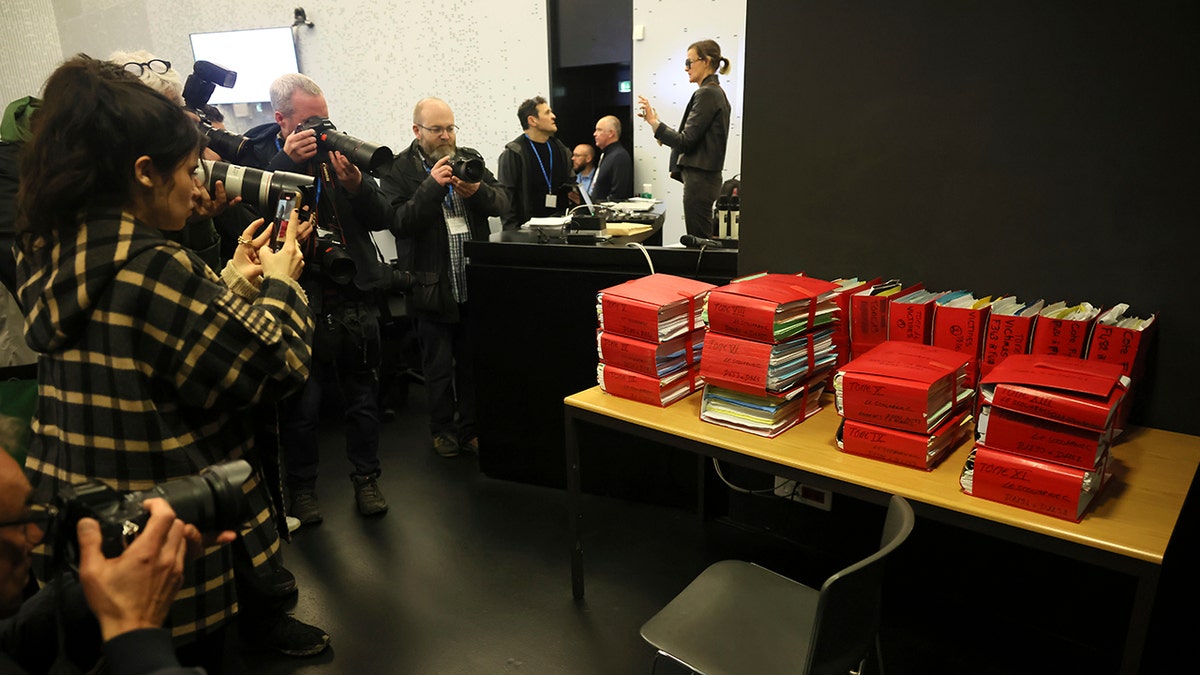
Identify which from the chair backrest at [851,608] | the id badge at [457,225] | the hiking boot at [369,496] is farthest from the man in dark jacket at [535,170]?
the chair backrest at [851,608]

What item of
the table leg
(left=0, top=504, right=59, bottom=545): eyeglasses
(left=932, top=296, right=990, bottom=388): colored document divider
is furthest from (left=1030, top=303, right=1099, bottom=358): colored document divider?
(left=0, top=504, right=59, bottom=545): eyeglasses

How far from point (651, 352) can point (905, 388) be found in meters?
0.63

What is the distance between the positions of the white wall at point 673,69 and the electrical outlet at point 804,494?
10.4 feet

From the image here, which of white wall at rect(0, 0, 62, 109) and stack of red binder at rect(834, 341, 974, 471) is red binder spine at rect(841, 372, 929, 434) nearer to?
stack of red binder at rect(834, 341, 974, 471)

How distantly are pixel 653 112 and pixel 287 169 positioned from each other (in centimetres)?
309

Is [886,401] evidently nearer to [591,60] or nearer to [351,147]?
[351,147]

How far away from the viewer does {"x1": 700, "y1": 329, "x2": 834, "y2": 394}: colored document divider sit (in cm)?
160

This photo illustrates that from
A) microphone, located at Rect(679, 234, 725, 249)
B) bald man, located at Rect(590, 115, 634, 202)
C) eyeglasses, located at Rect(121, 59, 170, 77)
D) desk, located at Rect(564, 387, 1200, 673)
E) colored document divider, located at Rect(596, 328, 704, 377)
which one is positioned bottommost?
desk, located at Rect(564, 387, 1200, 673)

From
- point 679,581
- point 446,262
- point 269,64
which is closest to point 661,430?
point 679,581

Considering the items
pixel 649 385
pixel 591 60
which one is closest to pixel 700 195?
pixel 591 60

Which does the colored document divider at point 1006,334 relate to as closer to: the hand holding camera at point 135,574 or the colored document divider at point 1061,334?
the colored document divider at point 1061,334

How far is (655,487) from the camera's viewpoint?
2588mm

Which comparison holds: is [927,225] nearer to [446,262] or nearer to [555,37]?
[446,262]

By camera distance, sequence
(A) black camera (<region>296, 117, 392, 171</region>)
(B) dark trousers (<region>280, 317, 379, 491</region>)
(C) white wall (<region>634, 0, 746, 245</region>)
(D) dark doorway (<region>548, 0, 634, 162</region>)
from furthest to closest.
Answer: (D) dark doorway (<region>548, 0, 634, 162</region>), (C) white wall (<region>634, 0, 746, 245</region>), (B) dark trousers (<region>280, 317, 379, 491</region>), (A) black camera (<region>296, 117, 392, 171</region>)
